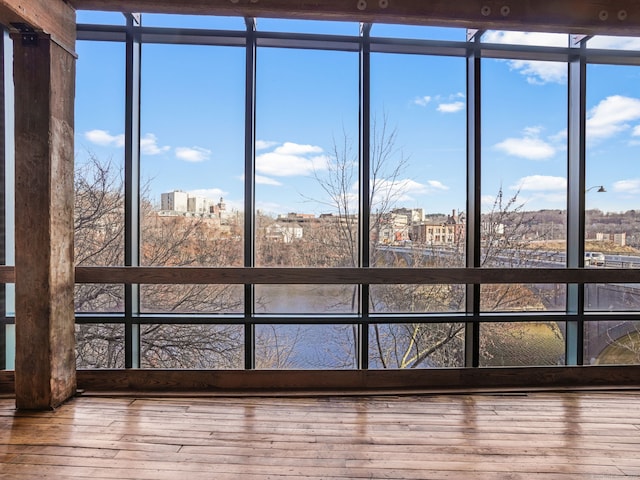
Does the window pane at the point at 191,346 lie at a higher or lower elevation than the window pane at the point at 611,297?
lower

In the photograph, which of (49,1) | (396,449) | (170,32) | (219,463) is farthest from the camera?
(170,32)

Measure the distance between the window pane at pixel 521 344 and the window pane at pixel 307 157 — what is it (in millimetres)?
1437

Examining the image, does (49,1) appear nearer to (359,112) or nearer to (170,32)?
(170,32)

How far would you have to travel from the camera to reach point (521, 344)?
3.33m

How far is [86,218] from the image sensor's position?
10.6 feet

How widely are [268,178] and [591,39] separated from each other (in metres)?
3.23

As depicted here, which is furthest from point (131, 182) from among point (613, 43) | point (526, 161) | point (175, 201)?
point (613, 43)

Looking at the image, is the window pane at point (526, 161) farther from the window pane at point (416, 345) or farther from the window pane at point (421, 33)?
the window pane at point (416, 345)

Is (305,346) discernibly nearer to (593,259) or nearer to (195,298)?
(195,298)

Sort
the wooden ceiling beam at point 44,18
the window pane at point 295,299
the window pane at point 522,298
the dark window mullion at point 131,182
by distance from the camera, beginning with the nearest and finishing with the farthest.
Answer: the wooden ceiling beam at point 44,18 → the dark window mullion at point 131,182 → the window pane at point 295,299 → the window pane at point 522,298

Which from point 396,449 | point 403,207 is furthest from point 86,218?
point 396,449

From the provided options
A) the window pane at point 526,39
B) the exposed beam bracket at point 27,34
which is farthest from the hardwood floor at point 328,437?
the window pane at point 526,39

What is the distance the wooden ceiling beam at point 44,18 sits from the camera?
212cm

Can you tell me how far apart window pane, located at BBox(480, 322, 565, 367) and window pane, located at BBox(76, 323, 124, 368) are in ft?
10.6
